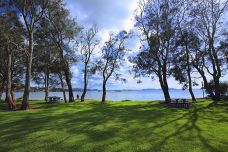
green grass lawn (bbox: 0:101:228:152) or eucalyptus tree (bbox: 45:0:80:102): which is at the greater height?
eucalyptus tree (bbox: 45:0:80:102)

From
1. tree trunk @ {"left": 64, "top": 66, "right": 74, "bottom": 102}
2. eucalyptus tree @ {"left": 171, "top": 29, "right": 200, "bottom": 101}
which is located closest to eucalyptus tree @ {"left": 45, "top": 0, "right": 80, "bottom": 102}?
tree trunk @ {"left": 64, "top": 66, "right": 74, "bottom": 102}

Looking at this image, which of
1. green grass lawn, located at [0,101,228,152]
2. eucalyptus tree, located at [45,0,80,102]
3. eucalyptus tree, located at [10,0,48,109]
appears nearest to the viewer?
green grass lawn, located at [0,101,228,152]

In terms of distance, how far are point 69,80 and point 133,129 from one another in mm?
33752

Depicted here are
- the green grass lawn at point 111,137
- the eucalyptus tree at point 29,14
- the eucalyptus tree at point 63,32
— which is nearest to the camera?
the green grass lawn at point 111,137

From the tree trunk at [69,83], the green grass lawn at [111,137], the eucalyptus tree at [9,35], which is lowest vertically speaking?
the green grass lawn at [111,137]

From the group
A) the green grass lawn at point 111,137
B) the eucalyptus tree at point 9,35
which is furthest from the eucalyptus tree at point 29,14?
the green grass lawn at point 111,137

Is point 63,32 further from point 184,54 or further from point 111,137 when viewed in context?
point 111,137

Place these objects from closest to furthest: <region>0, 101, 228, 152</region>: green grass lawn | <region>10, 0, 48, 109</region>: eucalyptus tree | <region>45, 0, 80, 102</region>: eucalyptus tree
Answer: <region>0, 101, 228, 152</region>: green grass lawn, <region>10, 0, 48, 109</region>: eucalyptus tree, <region>45, 0, 80, 102</region>: eucalyptus tree

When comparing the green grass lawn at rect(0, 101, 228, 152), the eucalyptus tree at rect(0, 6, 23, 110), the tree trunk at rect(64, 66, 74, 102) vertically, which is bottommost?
the green grass lawn at rect(0, 101, 228, 152)

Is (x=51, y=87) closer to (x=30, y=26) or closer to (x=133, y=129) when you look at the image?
(x=30, y=26)

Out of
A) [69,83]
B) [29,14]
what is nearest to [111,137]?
[29,14]

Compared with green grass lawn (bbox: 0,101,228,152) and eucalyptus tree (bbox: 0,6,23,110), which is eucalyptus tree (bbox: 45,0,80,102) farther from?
green grass lawn (bbox: 0,101,228,152)

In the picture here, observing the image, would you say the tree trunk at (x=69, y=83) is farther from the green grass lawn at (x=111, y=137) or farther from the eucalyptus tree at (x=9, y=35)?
the green grass lawn at (x=111, y=137)

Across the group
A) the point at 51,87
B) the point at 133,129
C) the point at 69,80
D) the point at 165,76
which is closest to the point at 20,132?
the point at 133,129
